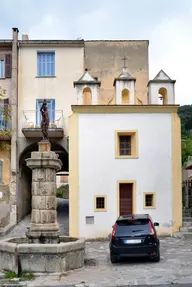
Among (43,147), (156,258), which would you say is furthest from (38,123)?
(156,258)

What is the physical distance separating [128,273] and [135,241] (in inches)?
64.2

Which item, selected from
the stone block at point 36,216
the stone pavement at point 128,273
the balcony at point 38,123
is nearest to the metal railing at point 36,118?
the balcony at point 38,123

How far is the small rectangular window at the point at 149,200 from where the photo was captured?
75.0ft

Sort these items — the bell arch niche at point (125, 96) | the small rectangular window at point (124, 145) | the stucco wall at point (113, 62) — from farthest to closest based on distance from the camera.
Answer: the stucco wall at point (113, 62), the bell arch niche at point (125, 96), the small rectangular window at point (124, 145)

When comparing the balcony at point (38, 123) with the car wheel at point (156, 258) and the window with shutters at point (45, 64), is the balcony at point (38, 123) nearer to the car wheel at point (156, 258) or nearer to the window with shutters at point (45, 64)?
the window with shutters at point (45, 64)

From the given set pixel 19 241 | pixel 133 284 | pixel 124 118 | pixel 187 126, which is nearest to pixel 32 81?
A: pixel 124 118

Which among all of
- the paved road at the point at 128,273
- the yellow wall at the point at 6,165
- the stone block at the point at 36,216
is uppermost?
the yellow wall at the point at 6,165

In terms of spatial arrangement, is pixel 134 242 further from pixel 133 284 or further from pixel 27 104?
pixel 27 104

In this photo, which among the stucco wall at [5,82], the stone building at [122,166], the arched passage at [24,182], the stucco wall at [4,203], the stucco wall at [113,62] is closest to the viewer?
the stone building at [122,166]

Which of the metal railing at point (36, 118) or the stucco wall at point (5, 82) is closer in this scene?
the metal railing at point (36, 118)

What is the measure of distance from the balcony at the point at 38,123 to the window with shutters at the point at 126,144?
483 cm

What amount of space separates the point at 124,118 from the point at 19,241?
1051cm

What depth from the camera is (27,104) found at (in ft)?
91.6

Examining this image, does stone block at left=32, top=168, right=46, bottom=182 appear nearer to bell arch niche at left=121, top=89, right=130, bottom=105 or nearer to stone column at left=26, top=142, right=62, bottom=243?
stone column at left=26, top=142, right=62, bottom=243
